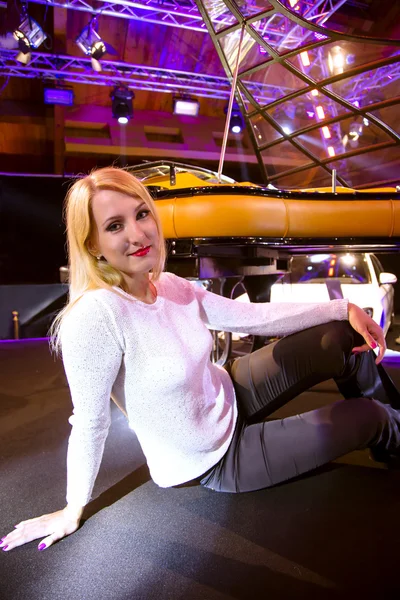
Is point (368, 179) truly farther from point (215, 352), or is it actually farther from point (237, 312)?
point (237, 312)

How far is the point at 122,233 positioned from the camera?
1123 mm

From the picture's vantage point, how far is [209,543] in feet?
3.85

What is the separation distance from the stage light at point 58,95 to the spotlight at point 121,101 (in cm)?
64

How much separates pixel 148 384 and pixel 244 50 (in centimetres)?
262

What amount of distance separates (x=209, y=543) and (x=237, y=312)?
732 millimetres

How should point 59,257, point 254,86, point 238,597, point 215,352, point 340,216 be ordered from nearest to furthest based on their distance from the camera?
point 238,597 < point 340,216 < point 215,352 < point 254,86 < point 59,257

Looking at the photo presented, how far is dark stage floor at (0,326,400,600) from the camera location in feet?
3.31

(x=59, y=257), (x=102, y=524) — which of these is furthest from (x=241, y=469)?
(x=59, y=257)

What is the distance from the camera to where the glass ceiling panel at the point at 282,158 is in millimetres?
3546

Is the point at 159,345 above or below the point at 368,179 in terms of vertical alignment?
below

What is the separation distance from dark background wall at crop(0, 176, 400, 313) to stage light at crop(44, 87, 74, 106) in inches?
46.6

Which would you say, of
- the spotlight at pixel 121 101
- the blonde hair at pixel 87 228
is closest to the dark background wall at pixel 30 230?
the spotlight at pixel 121 101

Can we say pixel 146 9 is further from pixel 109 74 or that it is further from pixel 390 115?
pixel 390 115

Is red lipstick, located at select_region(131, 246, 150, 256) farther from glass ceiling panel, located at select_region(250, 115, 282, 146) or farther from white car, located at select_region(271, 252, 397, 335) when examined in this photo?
white car, located at select_region(271, 252, 397, 335)
